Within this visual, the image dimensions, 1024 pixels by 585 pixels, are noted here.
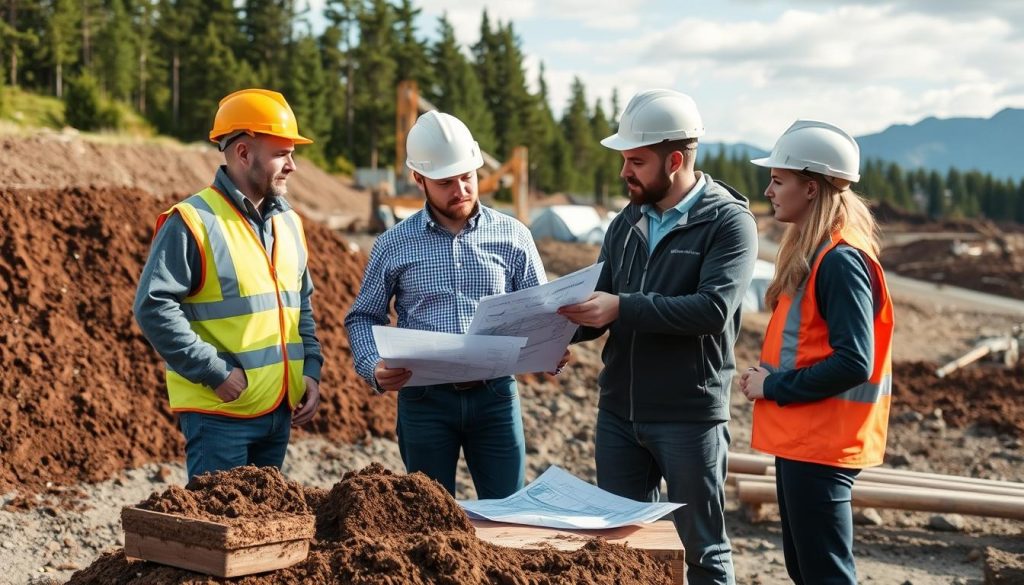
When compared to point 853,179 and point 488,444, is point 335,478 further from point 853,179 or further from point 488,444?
point 853,179

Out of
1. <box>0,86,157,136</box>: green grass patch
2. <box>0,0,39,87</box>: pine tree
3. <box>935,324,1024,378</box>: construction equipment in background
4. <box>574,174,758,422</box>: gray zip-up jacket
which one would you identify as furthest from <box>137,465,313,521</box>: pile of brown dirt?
<box>0,0,39,87</box>: pine tree

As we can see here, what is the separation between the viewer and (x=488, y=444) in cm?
406

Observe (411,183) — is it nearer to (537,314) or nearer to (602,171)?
(537,314)

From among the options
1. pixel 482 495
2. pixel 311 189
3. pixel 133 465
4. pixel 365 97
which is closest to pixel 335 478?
pixel 133 465

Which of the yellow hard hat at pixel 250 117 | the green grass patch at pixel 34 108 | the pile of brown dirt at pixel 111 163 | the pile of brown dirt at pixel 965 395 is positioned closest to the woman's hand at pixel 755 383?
the yellow hard hat at pixel 250 117

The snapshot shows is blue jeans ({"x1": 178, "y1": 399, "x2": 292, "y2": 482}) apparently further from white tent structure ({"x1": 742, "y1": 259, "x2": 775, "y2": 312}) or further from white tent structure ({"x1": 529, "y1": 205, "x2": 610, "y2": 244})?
white tent structure ({"x1": 529, "y1": 205, "x2": 610, "y2": 244})

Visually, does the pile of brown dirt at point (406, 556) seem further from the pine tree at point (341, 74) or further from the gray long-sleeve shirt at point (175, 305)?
the pine tree at point (341, 74)

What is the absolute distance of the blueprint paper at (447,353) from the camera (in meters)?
3.38

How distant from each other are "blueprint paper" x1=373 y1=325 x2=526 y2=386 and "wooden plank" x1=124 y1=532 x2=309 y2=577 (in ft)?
3.16

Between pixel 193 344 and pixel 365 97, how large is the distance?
164 feet

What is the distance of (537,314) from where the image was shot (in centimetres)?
351

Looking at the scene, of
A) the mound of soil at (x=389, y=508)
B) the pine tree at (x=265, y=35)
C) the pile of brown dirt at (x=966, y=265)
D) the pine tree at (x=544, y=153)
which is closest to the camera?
the mound of soil at (x=389, y=508)

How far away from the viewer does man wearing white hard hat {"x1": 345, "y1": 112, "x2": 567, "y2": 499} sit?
3920 millimetres

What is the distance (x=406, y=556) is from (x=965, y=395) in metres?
10.2
